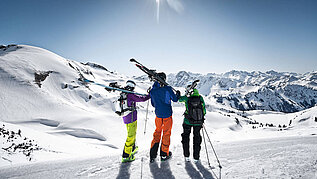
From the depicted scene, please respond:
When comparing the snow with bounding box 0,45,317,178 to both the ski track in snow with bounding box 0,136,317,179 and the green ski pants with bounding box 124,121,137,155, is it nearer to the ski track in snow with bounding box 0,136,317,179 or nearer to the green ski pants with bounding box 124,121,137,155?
the ski track in snow with bounding box 0,136,317,179

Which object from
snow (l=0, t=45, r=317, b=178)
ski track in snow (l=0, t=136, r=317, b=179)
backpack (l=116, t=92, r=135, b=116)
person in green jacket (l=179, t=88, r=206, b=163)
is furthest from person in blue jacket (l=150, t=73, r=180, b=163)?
backpack (l=116, t=92, r=135, b=116)

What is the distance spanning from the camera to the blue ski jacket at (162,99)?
16.8ft

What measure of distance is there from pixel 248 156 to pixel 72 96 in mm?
33384

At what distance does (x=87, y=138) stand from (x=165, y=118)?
51.6 feet

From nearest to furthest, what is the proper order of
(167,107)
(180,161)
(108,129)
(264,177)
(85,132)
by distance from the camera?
1. (264,177)
2. (180,161)
3. (167,107)
4. (85,132)
5. (108,129)

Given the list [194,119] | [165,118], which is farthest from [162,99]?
[194,119]

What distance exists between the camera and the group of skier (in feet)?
15.6

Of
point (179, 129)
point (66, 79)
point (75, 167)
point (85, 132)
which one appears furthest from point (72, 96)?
point (75, 167)

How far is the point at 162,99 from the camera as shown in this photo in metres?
5.19

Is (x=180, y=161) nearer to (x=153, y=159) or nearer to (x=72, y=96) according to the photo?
(x=153, y=159)

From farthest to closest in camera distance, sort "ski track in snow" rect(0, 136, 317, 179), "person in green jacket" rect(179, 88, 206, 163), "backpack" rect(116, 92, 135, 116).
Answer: "backpack" rect(116, 92, 135, 116)
"person in green jacket" rect(179, 88, 206, 163)
"ski track in snow" rect(0, 136, 317, 179)

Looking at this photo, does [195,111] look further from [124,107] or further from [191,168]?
[124,107]

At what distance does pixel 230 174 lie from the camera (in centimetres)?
Result: 349

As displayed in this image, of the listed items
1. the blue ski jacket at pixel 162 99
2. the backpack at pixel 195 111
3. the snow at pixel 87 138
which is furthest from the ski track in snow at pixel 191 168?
the blue ski jacket at pixel 162 99
